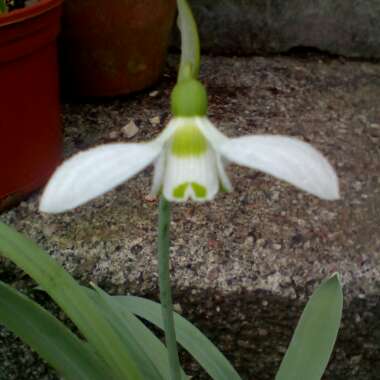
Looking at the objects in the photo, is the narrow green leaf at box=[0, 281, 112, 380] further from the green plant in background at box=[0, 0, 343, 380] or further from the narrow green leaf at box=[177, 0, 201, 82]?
the narrow green leaf at box=[177, 0, 201, 82]

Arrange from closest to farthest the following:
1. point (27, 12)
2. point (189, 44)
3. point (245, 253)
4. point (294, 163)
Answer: point (294, 163) < point (189, 44) < point (27, 12) < point (245, 253)

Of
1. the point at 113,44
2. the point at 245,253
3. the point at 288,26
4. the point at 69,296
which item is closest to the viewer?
the point at 69,296

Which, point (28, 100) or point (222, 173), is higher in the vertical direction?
point (222, 173)

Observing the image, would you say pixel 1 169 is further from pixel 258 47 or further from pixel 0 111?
pixel 258 47

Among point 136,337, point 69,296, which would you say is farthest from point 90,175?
point 136,337

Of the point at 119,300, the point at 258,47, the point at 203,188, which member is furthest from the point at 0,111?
the point at 258,47

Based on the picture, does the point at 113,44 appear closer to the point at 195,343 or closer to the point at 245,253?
the point at 245,253

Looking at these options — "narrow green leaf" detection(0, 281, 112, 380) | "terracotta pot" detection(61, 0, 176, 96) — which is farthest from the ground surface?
"narrow green leaf" detection(0, 281, 112, 380)

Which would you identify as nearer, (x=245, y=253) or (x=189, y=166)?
(x=189, y=166)

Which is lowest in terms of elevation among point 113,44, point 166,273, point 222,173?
point 113,44
